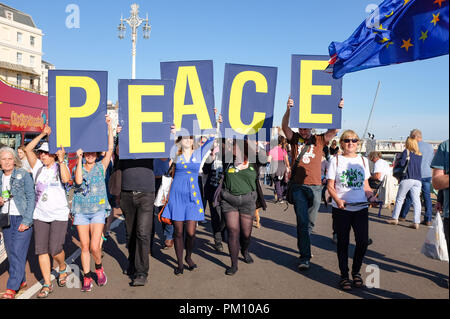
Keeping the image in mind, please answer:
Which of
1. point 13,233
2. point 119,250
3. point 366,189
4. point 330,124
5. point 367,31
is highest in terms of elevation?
point 367,31

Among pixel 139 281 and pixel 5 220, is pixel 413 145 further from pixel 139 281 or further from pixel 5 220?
pixel 5 220

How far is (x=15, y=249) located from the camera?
4.03m

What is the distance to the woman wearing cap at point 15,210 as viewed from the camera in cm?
400

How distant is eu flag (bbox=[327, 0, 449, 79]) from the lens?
4.20 metres

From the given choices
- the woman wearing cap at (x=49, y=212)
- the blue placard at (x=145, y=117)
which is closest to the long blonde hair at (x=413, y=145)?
the blue placard at (x=145, y=117)

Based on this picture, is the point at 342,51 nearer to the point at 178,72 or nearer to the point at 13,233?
the point at 178,72

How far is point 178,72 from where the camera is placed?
539 centimetres

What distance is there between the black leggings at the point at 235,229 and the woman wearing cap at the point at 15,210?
2.53 meters

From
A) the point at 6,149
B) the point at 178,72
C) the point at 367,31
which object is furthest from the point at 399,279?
the point at 6,149

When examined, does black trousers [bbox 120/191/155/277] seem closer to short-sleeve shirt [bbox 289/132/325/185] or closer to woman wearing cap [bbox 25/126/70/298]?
woman wearing cap [bbox 25/126/70/298]

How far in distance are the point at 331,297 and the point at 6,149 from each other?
421 cm

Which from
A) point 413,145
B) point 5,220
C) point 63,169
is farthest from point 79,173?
point 413,145

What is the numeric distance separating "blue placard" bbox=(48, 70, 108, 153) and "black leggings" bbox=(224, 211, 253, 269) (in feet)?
6.53
